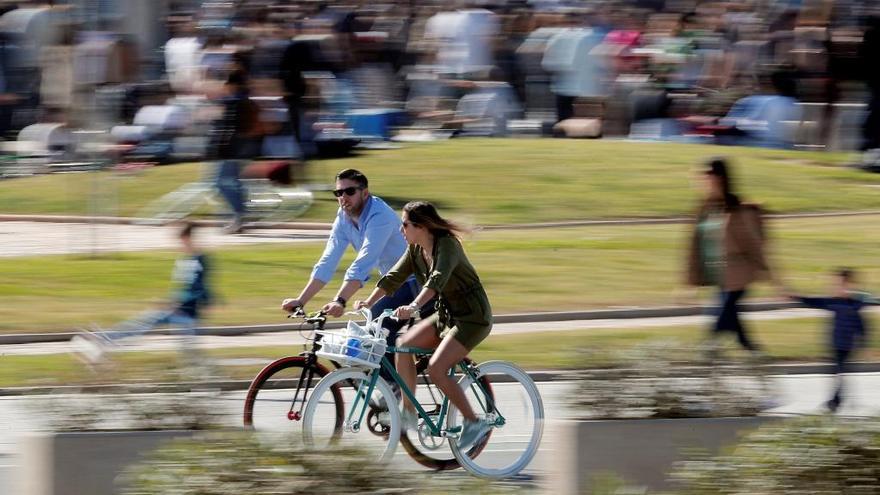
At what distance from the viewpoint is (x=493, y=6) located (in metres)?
22.4

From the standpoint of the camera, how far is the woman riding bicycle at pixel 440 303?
8.80 meters

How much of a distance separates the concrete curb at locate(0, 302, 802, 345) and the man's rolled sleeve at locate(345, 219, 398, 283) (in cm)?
483

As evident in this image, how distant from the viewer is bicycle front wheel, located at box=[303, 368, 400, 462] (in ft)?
29.3

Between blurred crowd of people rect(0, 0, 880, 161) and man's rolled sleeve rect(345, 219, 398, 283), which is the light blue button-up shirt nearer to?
man's rolled sleeve rect(345, 219, 398, 283)

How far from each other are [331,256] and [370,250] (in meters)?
0.31

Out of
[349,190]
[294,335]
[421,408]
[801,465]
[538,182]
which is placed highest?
[349,190]

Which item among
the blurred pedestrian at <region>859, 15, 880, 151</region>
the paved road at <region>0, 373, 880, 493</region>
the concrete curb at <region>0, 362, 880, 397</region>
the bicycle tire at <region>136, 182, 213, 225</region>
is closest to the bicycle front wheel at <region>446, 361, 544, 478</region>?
the paved road at <region>0, 373, 880, 493</region>

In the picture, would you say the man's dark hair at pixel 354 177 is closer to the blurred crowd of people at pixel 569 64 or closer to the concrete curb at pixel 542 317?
the concrete curb at pixel 542 317

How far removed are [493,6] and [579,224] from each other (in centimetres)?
409

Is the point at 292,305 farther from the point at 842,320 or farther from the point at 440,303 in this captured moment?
the point at 842,320

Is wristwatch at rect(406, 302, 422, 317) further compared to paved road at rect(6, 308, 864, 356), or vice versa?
paved road at rect(6, 308, 864, 356)

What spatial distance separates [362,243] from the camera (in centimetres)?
959

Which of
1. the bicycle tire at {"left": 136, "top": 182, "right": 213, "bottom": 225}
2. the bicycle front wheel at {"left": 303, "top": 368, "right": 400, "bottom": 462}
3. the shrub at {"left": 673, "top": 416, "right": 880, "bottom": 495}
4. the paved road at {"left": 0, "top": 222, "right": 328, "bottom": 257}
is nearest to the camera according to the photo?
the shrub at {"left": 673, "top": 416, "right": 880, "bottom": 495}

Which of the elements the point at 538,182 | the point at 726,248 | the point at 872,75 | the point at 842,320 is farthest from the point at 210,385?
the point at 872,75
